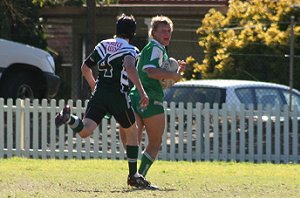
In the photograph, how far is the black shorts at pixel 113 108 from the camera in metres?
10.2

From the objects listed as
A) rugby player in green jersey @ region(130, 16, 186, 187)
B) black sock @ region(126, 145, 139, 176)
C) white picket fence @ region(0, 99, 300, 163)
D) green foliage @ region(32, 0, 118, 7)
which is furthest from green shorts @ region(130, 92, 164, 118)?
green foliage @ region(32, 0, 118, 7)

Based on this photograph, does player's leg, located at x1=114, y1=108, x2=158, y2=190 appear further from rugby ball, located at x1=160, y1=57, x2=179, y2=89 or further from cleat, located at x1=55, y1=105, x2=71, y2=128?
cleat, located at x1=55, y1=105, x2=71, y2=128

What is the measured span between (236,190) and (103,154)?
23.3 feet

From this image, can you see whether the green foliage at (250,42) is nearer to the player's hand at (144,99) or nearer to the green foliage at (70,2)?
the green foliage at (70,2)

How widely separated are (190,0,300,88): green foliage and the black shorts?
10423mm

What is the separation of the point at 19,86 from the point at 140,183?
30.6ft

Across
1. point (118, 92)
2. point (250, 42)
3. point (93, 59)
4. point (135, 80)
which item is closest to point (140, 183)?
point (118, 92)

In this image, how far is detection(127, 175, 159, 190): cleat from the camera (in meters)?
10.2

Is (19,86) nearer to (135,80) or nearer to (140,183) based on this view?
(140,183)

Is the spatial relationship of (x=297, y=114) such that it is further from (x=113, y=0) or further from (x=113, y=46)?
(x=113, y=0)


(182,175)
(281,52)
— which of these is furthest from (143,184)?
(281,52)

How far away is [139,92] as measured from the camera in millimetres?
9992

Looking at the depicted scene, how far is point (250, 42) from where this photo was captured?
21359 mm

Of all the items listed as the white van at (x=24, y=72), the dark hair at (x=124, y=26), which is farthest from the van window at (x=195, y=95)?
the dark hair at (x=124, y=26)
